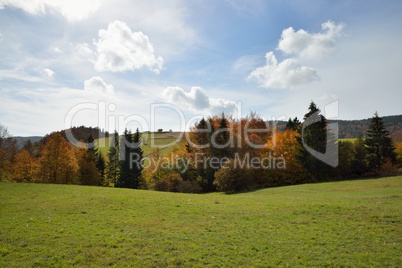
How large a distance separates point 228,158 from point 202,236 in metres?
36.7

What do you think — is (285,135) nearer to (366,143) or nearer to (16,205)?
(366,143)

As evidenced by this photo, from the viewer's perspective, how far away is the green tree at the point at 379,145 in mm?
53969

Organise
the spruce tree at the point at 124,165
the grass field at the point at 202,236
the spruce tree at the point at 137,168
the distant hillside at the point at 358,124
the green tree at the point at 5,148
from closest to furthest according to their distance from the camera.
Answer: the grass field at the point at 202,236, the green tree at the point at 5,148, the spruce tree at the point at 124,165, the spruce tree at the point at 137,168, the distant hillside at the point at 358,124

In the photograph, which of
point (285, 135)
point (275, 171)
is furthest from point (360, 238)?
point (285, 135)

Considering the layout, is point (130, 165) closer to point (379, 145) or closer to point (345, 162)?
point (345, 162)

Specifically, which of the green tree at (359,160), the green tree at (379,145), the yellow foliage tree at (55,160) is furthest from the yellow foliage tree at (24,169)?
the green tree at (379,145)

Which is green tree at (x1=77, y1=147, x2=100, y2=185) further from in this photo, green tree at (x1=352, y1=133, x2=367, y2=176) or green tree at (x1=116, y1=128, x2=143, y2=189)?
green tree at (x1=352, y1=133, x2=367, y2=176)

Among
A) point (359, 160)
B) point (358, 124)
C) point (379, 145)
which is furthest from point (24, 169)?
point (358, 124)

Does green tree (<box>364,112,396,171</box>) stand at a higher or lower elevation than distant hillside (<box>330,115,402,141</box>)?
lower

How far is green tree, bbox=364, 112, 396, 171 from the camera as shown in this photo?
53969mm

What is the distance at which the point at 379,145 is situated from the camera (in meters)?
55.2

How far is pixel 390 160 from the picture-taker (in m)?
54.0

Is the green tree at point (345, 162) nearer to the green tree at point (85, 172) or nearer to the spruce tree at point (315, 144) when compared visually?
the spruce tree at point (315, 144)

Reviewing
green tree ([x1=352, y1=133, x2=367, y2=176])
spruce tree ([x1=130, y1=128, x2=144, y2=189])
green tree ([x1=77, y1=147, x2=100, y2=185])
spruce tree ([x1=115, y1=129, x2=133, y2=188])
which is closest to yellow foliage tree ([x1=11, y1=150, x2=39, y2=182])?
green tree ([x1=77, y1=147, x2=100, y2=185])
